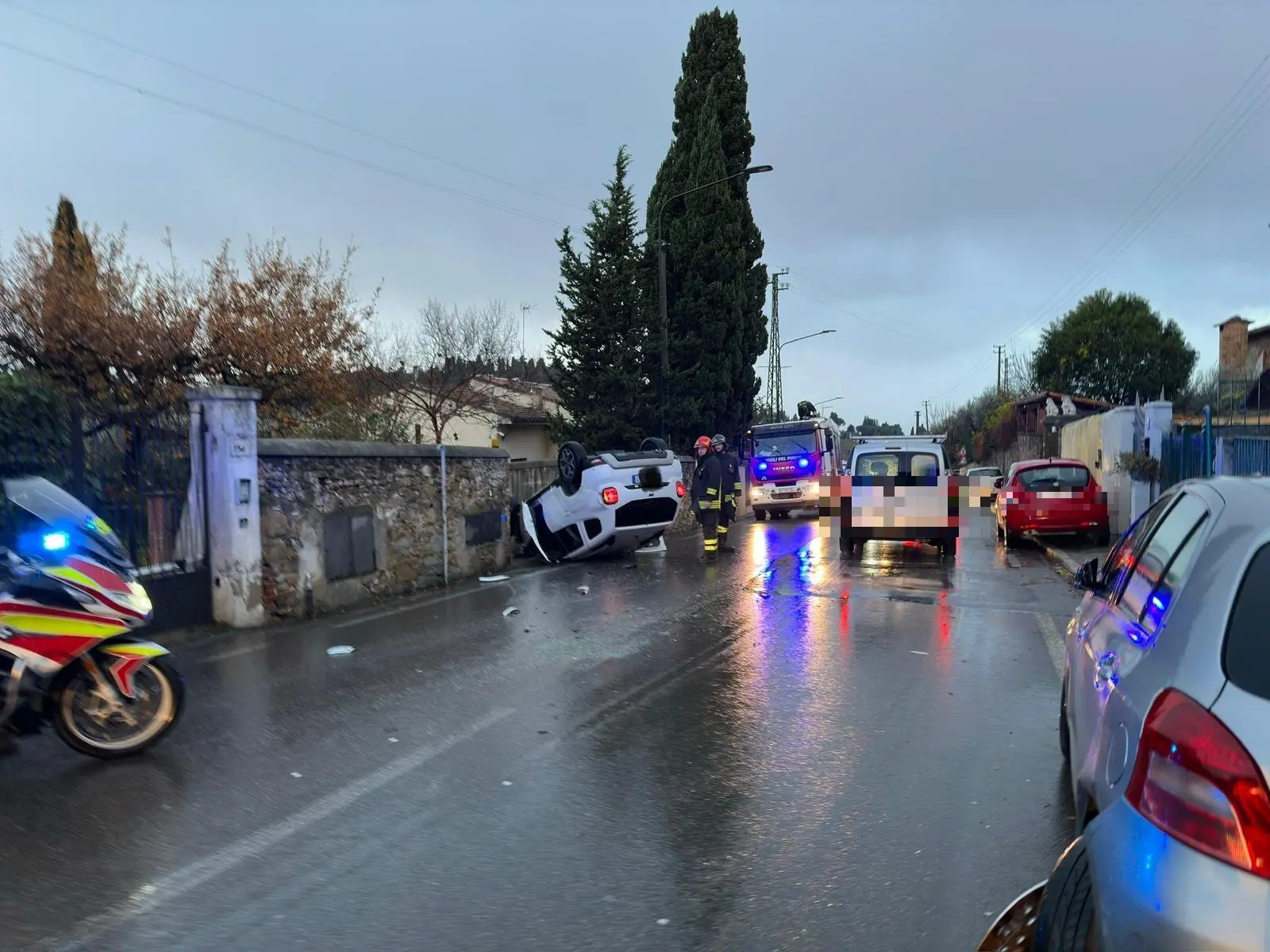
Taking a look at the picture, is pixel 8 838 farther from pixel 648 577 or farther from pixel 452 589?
pixel 648 577

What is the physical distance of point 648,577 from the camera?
1246 cm

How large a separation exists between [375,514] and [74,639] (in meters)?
5.54

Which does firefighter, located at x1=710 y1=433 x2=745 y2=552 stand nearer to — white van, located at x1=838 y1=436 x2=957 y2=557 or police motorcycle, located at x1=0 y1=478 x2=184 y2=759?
white van, located at x1=838 y1=436 x2=957 y2=557

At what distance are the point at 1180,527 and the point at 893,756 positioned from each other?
7.85 ft

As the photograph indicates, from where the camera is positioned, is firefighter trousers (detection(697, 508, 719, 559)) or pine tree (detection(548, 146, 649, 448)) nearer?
firefighter trousers (detection(697, 508, 719, 559))

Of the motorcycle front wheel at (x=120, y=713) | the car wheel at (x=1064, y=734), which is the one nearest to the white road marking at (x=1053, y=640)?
the car wheel at (x=1064, y=734)

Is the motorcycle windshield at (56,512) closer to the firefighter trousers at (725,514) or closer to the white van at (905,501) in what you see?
the firefighter trousers at (725,514)

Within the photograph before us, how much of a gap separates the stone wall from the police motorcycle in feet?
12.3

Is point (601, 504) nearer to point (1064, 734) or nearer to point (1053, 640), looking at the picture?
point (1053, 640)

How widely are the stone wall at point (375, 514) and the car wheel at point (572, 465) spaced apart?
0.82 meters

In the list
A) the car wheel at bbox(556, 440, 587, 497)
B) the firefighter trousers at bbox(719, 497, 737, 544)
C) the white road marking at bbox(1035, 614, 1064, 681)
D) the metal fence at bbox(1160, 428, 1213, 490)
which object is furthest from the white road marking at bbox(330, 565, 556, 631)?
the metal fence at bbox(1160, 428, 1213, 490)

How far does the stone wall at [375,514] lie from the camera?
915 centimetres

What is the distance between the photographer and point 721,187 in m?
27.4

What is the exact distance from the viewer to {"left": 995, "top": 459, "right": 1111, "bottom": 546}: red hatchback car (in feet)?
53.4
